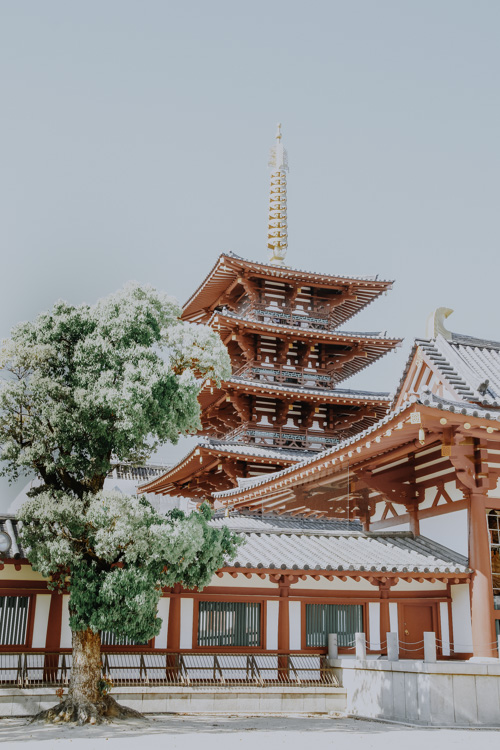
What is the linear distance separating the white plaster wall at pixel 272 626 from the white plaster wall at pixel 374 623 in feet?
7.10

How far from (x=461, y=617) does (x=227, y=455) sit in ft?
38.0

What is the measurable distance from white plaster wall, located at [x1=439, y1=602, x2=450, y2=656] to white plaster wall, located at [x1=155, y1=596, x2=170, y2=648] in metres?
5.94

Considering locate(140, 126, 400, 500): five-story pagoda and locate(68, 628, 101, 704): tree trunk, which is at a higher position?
locate(140, 126, 400, 500): five-story pagoda

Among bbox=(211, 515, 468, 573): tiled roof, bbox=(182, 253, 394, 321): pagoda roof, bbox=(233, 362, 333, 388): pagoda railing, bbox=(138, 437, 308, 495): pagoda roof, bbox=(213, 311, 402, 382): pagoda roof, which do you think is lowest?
bbox=(211, 515, 468, 573): tiled roof

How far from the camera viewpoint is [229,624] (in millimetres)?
16484

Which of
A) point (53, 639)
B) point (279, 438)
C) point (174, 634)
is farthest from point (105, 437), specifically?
point (279, 438)

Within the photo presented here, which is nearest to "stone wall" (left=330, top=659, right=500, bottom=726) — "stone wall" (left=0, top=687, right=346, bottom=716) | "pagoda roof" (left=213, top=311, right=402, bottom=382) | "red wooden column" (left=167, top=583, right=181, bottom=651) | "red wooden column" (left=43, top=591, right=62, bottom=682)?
"stone wall" (left=0, top=687, right=346, bottom=716)

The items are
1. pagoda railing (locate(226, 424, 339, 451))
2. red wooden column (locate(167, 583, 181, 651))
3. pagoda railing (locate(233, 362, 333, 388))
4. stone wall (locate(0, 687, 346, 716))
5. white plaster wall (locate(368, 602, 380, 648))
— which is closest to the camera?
stone wall (locate(0, 687, 346, 716))

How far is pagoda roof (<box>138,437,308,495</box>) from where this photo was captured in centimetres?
2581

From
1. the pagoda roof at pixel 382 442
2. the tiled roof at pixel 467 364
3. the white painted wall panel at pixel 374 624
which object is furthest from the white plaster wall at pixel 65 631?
the tiled roof at pixel 467 364

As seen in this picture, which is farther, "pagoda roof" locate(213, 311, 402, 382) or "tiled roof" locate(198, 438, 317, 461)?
"pagoda roof" locate(213, 311, 402, 382)

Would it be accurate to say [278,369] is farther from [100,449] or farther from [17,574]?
[100,449]

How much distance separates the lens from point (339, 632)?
1709cm

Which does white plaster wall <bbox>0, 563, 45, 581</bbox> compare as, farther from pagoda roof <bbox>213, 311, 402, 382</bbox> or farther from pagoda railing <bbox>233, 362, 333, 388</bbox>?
pagoda railing <bbox>233, 362, 333, 388</bbox>
